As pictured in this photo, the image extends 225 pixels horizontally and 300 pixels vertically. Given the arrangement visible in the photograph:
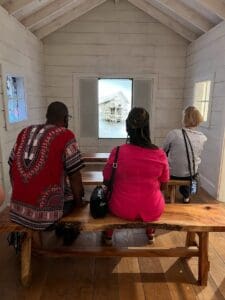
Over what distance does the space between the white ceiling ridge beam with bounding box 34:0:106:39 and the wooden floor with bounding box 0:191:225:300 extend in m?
3.80

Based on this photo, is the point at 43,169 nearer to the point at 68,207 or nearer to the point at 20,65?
the point at 68,207

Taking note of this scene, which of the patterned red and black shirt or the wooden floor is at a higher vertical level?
the patterned red and black shirt

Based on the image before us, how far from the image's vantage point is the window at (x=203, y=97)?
4067 mm

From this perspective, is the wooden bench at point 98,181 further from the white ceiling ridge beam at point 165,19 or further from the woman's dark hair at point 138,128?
the white ceiling ridge beam at point 165,19

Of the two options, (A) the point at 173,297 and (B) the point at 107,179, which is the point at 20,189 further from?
(A) the point at 173,297

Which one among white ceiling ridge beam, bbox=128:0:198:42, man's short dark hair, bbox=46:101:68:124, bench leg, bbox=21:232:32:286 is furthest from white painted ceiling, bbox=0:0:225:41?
bench leg, bbox=21:232:32:286

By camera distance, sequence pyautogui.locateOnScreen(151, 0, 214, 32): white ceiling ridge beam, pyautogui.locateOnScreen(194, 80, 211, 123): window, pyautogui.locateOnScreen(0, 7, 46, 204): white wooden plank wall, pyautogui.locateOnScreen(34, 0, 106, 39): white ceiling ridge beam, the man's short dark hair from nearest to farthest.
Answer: the man's short dark hair → pyautogui.locateOnScreen(0, 7, 46, 204): white wooden plank wall → pyautogui.locateOnScreen(151, 0, 214, 32): white ceiling ridge beam → pyautogui.locateOnScreen(194, 80, 211, 123): window → pyautogui.locateOnScreen(34, 0, 106, 39): white ceiling ridge beam

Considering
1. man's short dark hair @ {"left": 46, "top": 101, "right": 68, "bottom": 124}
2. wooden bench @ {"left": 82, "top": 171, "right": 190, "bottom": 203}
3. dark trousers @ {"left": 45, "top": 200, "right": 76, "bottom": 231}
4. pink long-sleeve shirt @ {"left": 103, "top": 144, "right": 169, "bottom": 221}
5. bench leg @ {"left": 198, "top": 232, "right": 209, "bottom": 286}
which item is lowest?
bench leg @ {"left": 198, "top": 232, "right": 209, "bottom": 286}

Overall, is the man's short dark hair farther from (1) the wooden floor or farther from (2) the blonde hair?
(2) the blonde hair

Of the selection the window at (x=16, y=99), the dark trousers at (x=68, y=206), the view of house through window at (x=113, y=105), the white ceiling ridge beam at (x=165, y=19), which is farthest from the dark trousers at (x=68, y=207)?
the white ceiling ridge beam at (x=165, y=19)

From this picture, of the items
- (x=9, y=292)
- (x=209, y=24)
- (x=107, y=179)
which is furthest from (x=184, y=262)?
(x=209, y=24)

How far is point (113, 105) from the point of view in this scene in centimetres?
536

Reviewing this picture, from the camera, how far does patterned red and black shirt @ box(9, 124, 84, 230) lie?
1685 mm

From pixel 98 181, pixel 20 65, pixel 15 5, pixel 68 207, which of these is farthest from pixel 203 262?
pixel 15 5
